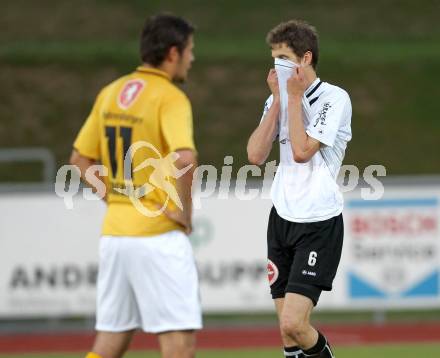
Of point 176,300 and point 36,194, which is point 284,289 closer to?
point 176,300

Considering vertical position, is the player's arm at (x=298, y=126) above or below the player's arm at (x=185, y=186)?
above

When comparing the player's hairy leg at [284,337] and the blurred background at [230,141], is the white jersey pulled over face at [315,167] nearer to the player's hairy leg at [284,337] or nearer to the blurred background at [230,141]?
the player's hairy leg at [284,337]

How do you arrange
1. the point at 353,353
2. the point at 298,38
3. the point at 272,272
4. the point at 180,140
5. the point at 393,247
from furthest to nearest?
the point at 393,247 → the point at 353,353 → the point at 272,272 → the point at 298,38 → the point at 180,140

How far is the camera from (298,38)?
21.3ft

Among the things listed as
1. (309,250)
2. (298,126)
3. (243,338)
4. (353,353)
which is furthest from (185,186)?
(243,338)

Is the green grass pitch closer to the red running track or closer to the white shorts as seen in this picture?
the red running track

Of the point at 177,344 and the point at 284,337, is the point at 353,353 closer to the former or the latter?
the point at 284,337

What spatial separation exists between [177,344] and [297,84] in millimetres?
1640

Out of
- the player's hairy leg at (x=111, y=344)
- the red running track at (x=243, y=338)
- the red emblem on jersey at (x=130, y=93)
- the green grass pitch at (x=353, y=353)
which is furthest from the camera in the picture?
the red running track at (x=243, y=338)

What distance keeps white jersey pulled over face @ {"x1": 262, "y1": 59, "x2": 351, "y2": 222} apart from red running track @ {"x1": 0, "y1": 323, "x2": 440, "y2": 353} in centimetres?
498

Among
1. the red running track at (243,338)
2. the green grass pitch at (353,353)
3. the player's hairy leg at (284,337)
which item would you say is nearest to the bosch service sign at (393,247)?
the red running track at (243,338)

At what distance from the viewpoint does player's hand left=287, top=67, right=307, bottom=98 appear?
6.37 meters

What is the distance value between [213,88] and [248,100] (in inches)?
30.1

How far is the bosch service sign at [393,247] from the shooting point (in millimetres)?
12430
